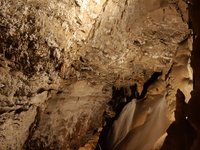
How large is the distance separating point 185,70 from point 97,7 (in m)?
1.74

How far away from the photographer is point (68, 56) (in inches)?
167

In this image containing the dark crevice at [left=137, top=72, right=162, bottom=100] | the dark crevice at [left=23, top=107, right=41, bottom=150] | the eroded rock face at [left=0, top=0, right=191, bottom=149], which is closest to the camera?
the eroded rock face at [left=0, top=0, right=191, bottom=149]

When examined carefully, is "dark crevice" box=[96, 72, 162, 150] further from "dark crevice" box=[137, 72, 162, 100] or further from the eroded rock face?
the eroded rock face

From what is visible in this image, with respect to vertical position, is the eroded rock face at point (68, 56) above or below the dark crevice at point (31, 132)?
above

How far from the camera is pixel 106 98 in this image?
18.8 feet

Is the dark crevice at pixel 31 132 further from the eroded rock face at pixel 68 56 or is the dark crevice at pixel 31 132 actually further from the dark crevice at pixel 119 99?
the dark crevice at pixel 119 99

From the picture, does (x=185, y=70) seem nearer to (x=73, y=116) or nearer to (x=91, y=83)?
(x=91, y=83)

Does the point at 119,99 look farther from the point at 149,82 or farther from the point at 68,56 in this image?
the point at 68,56

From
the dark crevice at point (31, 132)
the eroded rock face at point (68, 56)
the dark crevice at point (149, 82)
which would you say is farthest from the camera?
the dark crevice at point (149, 82)

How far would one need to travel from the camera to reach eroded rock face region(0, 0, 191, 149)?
12.1 feet

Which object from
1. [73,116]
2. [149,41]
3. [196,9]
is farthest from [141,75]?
[196,9]

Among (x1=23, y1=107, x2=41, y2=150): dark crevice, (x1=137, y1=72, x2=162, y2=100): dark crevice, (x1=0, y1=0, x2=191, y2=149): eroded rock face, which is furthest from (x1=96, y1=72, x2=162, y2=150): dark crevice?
(x1=23, y1=107, x2=41, y2=150): dark crevice

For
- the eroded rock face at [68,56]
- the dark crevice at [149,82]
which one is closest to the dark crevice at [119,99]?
the dark crevice at [149,82]

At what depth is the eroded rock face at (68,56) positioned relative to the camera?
3.70 metres
